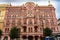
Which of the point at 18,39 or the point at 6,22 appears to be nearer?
the point at 18,39

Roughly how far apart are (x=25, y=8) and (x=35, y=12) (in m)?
4.33

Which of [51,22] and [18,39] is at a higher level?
[51,22]

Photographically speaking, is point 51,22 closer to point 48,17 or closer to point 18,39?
point 48,17

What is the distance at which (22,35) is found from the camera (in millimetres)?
57125

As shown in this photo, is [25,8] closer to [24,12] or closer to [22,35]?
[24,12]

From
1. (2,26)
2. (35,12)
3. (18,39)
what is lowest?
(18,39)

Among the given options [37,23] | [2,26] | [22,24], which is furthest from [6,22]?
[37,23]

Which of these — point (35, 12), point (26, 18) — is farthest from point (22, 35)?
point (35, 12)

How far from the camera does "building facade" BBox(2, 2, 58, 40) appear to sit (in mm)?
57906

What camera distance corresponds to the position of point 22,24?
194 ft

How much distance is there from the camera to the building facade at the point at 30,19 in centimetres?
5791

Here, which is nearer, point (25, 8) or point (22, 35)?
point (22, 35)

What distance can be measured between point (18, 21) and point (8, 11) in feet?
20.0

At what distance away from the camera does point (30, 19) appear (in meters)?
60.4
